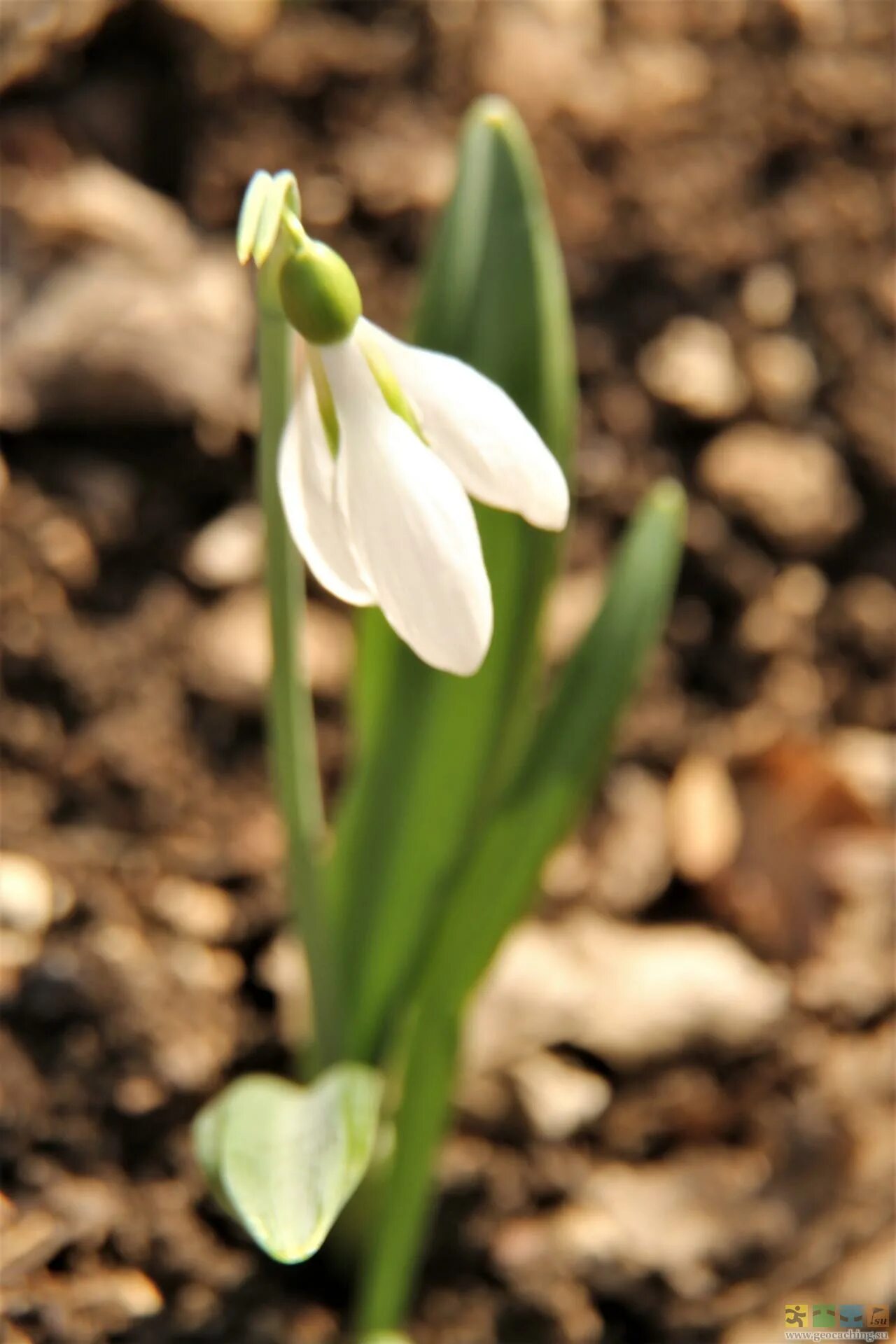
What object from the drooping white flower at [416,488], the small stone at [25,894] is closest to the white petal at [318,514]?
the drooping white flower at [416,488]

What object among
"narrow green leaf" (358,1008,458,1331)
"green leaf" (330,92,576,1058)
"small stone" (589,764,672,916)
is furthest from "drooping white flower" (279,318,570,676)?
"small stone" (589,764,672,916)

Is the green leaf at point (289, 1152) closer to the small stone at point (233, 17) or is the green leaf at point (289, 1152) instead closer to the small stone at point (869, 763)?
the small stone at point (869, 763)

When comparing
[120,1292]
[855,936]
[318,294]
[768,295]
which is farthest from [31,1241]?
[768,295]

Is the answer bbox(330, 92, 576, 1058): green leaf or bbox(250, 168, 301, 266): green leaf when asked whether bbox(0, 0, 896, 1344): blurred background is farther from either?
bbox(250, 168, 301, 266): green leaf

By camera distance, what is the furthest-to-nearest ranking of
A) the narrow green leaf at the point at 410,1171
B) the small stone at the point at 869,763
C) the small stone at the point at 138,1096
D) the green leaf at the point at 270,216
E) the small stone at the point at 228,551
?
the small stone at the point at 869,763 < the small stone at the point at 228,551 < the small stone at the point at 138,1096 < the narrow green leaf at the point at 410,1171 < the green leaf at the point at 270,216

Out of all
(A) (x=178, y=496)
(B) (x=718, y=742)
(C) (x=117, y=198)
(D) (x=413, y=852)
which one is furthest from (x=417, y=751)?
(C) (x=117, y=198)
